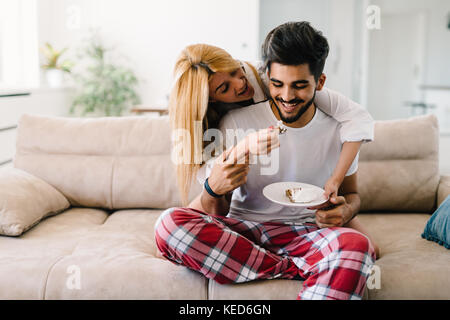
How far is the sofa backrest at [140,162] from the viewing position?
189cm

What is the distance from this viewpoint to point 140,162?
1996mm

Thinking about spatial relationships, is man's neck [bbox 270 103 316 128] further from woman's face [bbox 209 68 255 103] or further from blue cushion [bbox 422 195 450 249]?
blue cushion [bbox 422 195 450 249]

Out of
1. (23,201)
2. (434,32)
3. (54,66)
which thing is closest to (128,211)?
(23,201)

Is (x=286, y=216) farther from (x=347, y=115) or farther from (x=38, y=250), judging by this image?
(x=38, y=250)

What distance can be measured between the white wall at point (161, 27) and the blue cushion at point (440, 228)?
335cm

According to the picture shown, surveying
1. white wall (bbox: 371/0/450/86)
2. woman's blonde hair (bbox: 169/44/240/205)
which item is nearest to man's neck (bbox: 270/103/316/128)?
woman's blonde hair (bbox: 169/44/240/205)

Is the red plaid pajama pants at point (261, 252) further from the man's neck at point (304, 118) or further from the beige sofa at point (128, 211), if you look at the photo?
the man's neck at point (304, 118)

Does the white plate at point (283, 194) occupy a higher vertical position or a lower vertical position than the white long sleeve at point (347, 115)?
lower

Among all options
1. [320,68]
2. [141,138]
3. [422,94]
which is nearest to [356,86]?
[422,94]

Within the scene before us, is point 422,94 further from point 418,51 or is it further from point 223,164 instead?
point 223,164

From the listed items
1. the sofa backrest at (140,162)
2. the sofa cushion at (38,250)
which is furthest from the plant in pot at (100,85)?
the sofa cushion at (38,250)

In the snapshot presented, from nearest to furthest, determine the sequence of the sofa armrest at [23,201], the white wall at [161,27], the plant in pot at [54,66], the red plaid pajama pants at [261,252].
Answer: the red plaid pajama pants at [261,252], the sofa armrest at [23,201], the plant in pot at [54,66], the white wall at [161,27]

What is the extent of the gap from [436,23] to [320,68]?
5040 millimetres

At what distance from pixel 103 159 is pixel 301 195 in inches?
44.3
